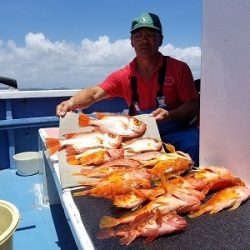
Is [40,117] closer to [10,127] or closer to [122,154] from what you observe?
[10,127]

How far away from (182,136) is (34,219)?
5.30 feet

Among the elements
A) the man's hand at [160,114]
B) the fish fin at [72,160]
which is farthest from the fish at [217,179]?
the man's hand at [160,114]

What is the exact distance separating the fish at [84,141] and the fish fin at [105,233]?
40.7 inches

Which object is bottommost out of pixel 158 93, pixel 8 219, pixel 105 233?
pixel 8 219

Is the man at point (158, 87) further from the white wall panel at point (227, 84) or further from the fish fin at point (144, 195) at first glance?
the fish fin at point (144, 195)

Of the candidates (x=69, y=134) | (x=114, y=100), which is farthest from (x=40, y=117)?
(x=69, y=134)

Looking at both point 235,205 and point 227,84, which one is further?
point 227,84

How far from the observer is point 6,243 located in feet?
5.26

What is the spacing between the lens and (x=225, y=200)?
5.46ft

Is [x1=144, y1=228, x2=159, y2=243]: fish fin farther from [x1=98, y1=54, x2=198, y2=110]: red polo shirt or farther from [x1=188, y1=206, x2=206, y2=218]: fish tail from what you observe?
[x1=98, y1=54, x2=198, y2=110]: red polo shirt

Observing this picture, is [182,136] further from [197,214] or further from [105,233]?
[105,233]

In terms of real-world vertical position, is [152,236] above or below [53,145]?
below

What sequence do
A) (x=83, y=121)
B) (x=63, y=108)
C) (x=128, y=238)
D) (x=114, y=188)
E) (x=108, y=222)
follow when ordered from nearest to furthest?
(x=128, y=238) < (x=108, y=222) < (x=114, y=188) < (x=83, y=121) < (x=63, y=108)

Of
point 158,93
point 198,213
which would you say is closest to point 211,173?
point 198,213
